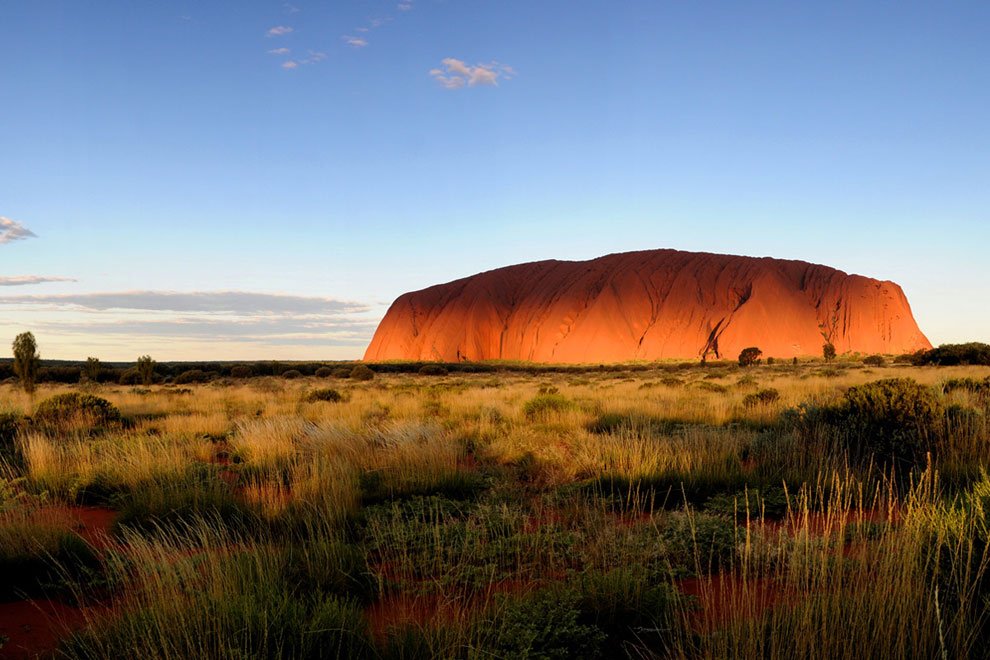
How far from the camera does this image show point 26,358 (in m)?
18.4

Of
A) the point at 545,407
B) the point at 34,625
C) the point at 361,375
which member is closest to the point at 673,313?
the point at 361,375

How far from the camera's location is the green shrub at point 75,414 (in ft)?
39.8

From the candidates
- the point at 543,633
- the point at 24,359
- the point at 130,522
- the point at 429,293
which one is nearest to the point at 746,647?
the point at 543,633

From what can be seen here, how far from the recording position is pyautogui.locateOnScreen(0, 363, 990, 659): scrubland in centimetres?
287

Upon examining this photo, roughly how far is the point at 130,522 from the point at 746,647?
5.69m

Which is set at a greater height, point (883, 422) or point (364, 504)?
point (883, 422)

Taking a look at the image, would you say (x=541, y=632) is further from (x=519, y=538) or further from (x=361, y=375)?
(x=361, y=375)

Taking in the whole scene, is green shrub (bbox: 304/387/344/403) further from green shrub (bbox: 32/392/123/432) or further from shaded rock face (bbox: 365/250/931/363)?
shaded rock face (bbox: 365/250/931/363)

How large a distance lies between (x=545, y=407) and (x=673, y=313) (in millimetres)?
63749

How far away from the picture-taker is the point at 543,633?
116 inches

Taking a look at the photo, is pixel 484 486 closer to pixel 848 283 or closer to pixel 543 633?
pixel 543 633

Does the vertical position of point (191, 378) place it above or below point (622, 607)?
below

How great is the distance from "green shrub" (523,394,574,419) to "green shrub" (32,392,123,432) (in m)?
8.84

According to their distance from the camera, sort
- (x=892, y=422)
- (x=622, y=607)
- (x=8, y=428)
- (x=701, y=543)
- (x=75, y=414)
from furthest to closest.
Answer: (x=75, y=414)
(x=8, y=428)
(x=892, y=422)
(x=701, y=543)
(x=622, y=607)
